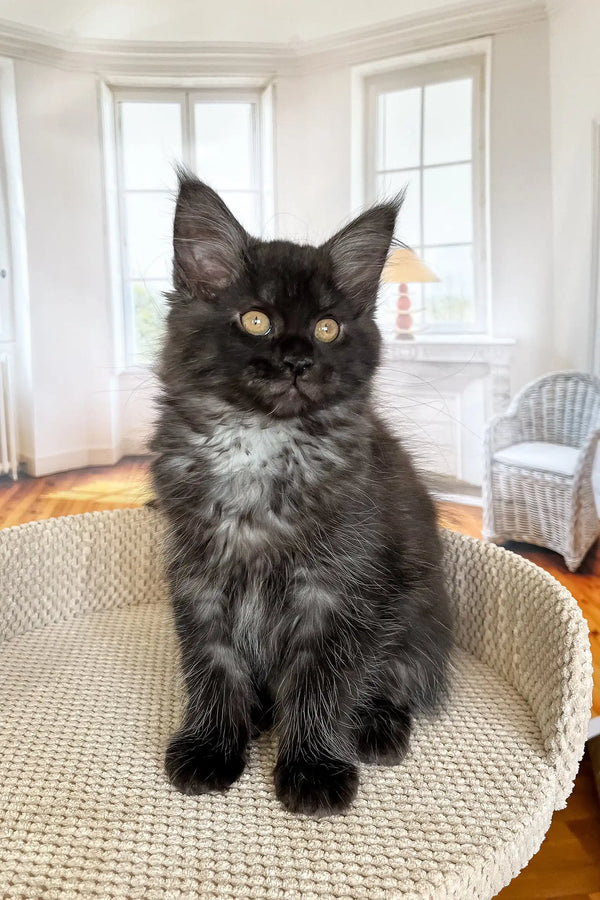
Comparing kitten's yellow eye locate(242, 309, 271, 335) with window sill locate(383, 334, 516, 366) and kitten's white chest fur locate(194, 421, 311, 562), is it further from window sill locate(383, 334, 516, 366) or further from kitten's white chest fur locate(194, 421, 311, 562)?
window sill locate(383, 334, 516, 366)

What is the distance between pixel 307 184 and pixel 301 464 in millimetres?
1755

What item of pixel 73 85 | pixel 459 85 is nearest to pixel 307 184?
pixel 459 85

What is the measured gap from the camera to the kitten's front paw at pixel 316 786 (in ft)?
2.93

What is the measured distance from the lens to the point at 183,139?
2.29 metres

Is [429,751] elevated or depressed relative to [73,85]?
depressed

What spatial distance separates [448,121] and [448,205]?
0.90 ft

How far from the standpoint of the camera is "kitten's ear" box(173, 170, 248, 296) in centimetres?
91

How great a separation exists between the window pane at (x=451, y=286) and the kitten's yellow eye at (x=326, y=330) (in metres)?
1.76

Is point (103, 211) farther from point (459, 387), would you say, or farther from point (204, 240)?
point (204, 240)

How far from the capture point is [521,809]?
0.91 metres

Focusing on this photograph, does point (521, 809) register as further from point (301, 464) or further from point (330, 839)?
point (301, 464)

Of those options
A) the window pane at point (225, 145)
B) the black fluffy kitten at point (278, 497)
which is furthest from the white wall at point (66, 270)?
the black fluffy kitten at point (278, 497)

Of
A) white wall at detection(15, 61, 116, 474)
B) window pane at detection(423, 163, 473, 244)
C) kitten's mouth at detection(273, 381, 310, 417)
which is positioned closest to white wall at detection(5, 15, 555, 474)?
white wall at detection(15, 61, 116, 474)

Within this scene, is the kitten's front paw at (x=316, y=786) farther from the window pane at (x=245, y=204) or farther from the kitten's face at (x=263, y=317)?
the window pane at (x=245, y=204)
